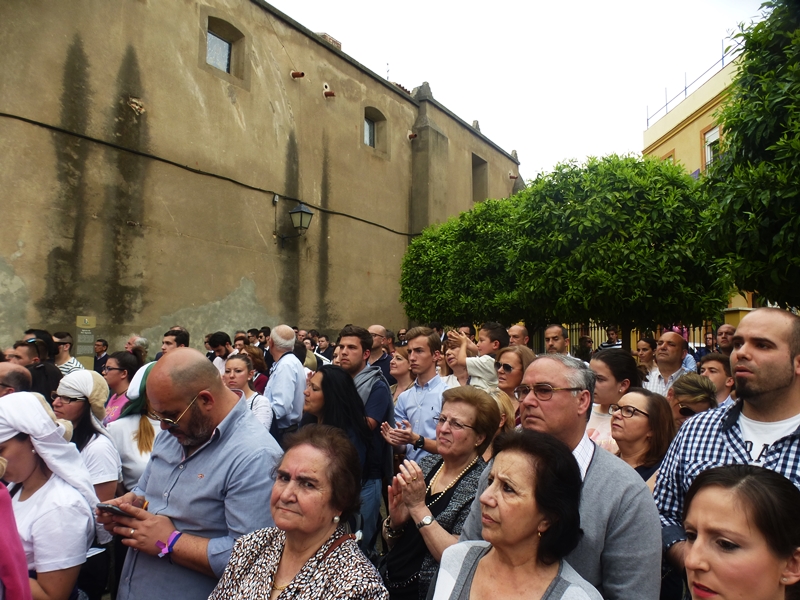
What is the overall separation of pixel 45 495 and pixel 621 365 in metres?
4.03

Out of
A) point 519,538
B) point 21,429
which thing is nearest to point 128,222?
point 21,429

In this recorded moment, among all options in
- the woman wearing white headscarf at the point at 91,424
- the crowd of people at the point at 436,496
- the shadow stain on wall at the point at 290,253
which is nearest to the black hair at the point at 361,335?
the crowd of people at the point at 436,496

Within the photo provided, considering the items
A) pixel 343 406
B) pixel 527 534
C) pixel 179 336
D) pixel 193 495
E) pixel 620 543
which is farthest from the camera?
pixel 179 336

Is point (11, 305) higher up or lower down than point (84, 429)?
higher up

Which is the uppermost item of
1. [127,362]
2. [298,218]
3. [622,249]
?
[298,218]

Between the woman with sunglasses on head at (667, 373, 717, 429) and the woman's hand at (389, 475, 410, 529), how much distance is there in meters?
2.47

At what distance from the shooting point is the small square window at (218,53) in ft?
48.6

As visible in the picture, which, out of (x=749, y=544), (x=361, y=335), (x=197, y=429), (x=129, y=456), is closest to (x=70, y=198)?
(x=361, y=335)

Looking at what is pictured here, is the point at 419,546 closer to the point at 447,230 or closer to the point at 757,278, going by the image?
the point at 757,278

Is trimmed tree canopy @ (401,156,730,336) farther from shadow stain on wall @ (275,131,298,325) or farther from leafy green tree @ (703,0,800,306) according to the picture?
shadow stain on wall @ (275,131,298,325)

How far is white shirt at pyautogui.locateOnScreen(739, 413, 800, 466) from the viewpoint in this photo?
2.77 m

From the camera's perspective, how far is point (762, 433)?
2834 millimetres

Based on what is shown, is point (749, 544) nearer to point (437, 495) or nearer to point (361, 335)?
point (437, 495)

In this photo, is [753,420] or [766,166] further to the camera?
[766,166]
